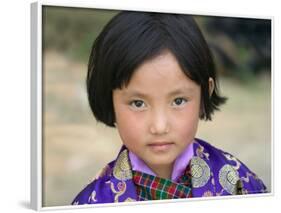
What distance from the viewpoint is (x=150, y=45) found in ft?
19.4

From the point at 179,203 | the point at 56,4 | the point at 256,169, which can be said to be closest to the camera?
the point at 56,4

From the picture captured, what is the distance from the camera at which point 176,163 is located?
6.18 m

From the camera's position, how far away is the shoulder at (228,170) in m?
6.38

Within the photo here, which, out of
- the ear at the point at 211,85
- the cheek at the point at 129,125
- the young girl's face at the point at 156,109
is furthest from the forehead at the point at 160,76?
the ear at the point at 211,85

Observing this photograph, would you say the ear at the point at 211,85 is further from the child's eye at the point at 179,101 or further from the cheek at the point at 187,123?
the child's eye at the point at 179,101

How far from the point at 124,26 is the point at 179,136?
1.02 m

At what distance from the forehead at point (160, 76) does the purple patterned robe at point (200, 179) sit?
0.56 meters

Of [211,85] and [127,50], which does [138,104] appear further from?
[211,85]

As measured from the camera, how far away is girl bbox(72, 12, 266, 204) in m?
5.89

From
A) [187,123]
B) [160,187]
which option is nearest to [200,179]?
[160,187]

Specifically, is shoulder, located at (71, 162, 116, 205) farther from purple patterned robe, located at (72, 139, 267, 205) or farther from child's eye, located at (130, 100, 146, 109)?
child's eye, located at (130, 100, 146, 109)

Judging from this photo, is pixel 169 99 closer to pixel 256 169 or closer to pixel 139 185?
pixel 139 185

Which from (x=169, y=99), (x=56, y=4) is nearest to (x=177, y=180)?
(x=169, y=99)

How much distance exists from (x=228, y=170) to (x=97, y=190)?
125cm
